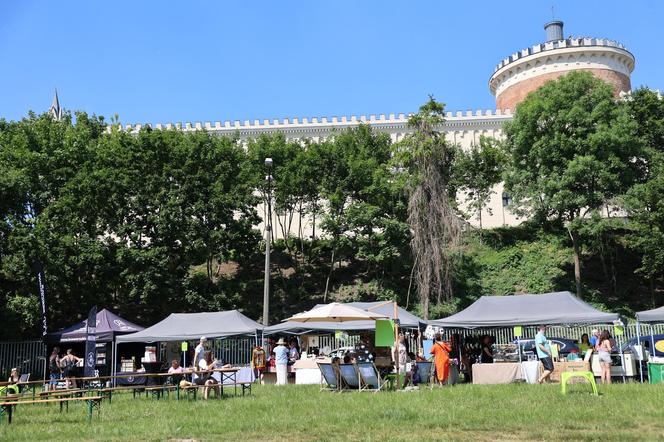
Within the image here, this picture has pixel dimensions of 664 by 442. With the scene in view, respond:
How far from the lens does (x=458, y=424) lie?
9812mm

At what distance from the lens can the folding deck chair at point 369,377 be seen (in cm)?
1529

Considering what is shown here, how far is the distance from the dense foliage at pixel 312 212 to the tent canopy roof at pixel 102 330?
644 centimetres

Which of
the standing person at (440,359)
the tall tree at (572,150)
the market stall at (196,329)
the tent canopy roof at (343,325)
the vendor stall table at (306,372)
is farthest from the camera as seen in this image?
the tall tree at (572,150)

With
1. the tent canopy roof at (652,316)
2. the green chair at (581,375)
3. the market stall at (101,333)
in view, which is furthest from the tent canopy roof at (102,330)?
the tent canopy roof at (652,316)

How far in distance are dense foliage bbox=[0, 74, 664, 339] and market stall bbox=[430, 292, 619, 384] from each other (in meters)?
10.5

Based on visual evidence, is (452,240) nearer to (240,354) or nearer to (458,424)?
(240,354)

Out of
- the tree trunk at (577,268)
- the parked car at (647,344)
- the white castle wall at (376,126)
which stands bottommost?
the parked car at (647,344)

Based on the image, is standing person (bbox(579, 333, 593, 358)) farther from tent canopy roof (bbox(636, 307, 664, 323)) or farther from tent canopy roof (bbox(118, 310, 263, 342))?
tent canopy roof (bbox(118, 310, 263, 342))

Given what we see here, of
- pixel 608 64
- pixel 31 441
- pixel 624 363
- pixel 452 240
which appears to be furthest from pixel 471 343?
pixel 608 64

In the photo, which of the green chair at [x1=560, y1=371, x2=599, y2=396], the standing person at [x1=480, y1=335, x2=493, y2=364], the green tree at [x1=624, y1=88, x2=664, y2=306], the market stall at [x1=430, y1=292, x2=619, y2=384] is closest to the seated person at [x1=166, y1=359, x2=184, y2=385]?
the market stall at [x1=430, y1=292, x2=619, y2=384]

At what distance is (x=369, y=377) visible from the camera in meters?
15.6

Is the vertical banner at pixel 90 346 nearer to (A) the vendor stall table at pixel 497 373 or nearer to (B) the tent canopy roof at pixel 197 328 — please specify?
(B) the tent canopy roof at pixel 197 328

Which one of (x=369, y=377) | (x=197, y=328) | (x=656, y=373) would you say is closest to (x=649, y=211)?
(x=656, y=373)

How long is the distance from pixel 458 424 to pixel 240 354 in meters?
18.0
